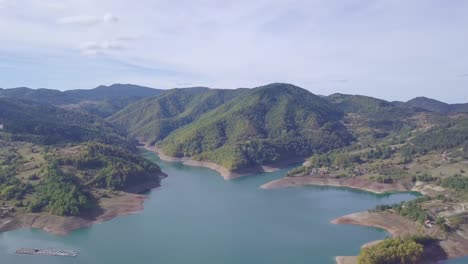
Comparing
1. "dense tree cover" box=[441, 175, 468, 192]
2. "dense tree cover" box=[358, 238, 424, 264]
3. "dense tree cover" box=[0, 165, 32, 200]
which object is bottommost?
"dense tree cover" box=[358, 238, 424, 264]

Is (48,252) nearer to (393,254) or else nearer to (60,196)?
(60,196)

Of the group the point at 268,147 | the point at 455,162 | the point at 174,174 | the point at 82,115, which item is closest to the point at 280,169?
the point at 268,147

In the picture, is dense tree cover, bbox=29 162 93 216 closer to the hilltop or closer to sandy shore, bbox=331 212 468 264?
sandy shore, bbox=331 212 468 264

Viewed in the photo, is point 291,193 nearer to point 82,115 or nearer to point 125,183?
point 125,183

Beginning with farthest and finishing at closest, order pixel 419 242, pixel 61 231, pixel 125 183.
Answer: pixel 125 183 < pixel 61 231 < pixel 419 242

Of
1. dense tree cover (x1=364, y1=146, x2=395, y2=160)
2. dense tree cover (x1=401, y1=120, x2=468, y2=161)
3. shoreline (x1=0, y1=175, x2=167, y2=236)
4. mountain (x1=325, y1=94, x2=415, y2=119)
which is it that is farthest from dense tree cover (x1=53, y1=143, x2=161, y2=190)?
mountain (x1=325, y1=94, x2=415, y2=119)

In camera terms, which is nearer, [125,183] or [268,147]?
[125,183]

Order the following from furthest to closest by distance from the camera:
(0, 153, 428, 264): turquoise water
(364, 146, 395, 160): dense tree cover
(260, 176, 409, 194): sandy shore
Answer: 1. (364, 146, 395, 160): dense tree cover
2. (260, 176, 409, 194): sandy shore
3. (0, 153, 428, 264): turquoise water
